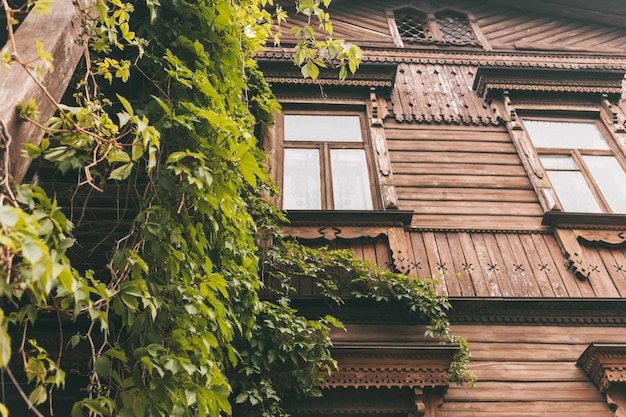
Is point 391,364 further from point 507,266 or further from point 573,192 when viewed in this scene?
point 573,192

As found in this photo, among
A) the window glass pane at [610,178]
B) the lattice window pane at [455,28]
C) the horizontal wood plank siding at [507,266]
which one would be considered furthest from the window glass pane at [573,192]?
Answer: the lattice window pane at [455,28]

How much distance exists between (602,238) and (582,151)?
5.43ft

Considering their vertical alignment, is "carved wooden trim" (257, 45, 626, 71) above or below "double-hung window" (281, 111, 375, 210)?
above

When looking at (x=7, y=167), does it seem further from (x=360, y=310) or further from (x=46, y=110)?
(x=360, y=310)

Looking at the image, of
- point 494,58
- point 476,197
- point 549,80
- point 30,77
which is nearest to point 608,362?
point 476,197

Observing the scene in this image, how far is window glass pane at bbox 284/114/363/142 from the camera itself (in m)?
6.50

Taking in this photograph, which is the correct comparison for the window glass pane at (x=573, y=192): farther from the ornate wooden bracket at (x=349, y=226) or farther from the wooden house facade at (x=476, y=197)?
the ornate wooden bracket at (x=349, y=226)

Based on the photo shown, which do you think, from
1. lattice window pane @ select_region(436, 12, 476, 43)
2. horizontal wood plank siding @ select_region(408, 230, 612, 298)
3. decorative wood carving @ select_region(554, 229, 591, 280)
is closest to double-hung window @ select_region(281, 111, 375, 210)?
horizontal wood plank siding @ select_region(408, 230, 612, 298)

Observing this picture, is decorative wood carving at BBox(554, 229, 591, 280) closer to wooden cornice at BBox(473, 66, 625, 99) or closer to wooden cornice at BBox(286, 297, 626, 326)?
wooden cornice at BBox(286, 297, 626, 326)

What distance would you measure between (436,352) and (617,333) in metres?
1.83

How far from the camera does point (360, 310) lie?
463 centimetres

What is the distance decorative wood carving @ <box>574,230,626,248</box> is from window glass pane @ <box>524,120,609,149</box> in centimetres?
160

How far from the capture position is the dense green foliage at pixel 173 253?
2139 mm

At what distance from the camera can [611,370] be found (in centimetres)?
423
